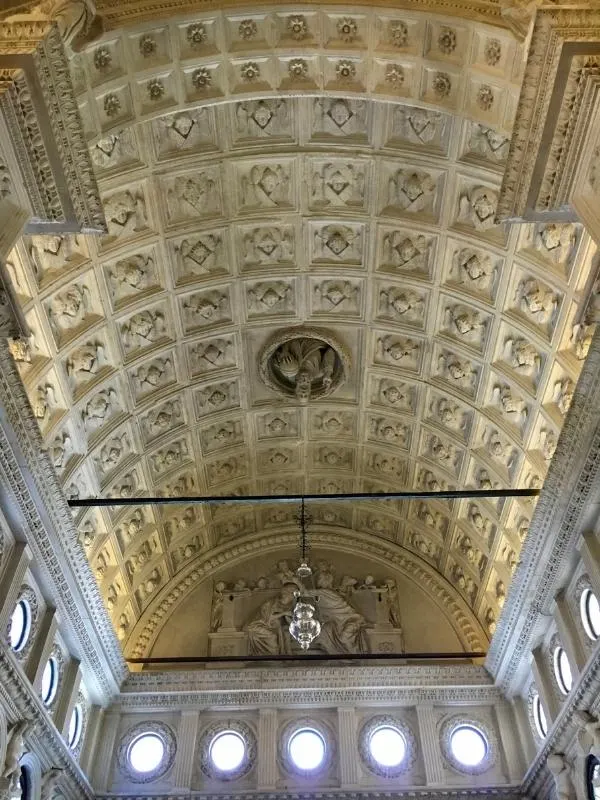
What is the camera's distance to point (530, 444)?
1470cm

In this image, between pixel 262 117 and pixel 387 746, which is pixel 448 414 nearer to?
pixel 387 746

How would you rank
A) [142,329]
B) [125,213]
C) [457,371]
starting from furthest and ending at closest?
[457,371] < [142,329] < [125,213]

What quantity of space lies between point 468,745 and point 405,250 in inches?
424

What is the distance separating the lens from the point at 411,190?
13.6 meters

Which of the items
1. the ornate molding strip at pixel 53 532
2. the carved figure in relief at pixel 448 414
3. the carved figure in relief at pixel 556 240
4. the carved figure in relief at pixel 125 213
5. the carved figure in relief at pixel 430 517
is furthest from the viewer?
the carved figure in relief at pixel 430 517

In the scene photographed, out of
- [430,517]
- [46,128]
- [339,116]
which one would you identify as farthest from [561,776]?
[46,128]

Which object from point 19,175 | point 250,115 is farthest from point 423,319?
point 19,175

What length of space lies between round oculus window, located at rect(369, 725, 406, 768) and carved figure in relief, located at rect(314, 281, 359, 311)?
9312mm

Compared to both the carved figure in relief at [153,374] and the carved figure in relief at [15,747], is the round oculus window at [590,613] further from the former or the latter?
the carved figure in relief at [15,747]

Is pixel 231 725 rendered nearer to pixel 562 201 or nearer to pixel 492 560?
pixel 492 560

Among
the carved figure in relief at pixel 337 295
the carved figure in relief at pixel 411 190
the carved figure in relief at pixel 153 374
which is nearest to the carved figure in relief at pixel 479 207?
the carved figure in relief at pixel 411 190

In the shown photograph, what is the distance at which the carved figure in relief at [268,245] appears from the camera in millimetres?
14516

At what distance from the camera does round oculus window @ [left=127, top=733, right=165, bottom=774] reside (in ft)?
50.8

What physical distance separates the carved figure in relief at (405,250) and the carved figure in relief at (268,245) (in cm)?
198
